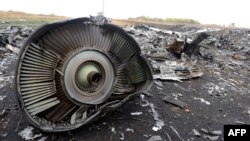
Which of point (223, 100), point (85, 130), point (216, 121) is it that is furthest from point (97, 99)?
point (223, 100)

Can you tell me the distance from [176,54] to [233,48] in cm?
540

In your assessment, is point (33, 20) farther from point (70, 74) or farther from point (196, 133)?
point (196, 133)

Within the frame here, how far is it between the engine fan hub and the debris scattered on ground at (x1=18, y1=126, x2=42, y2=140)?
679mm

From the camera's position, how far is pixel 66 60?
3752 mm

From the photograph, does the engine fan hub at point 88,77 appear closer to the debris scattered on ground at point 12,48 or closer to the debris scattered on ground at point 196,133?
the debris scattered on ground at point 196,133

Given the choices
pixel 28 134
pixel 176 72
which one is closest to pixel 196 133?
pixel 28 134

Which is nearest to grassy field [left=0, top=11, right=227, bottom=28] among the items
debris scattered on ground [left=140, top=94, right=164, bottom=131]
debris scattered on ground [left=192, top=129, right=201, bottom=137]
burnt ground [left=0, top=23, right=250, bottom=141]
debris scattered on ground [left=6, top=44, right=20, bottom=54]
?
debris scattered on ground [left=6, top=44, right=20, bottom=54]

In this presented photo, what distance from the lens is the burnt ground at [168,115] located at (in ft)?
12.6

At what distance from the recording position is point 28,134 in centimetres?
373

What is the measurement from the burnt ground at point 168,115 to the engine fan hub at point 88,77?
0.41 metres

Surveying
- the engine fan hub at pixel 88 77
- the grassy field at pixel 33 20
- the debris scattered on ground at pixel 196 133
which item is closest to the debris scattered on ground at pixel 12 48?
the engine fan hub at pixel 88 77

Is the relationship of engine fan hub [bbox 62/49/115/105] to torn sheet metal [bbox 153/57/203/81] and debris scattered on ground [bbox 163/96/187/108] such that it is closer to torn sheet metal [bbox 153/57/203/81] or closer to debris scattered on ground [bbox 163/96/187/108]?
debris scattered on ground [bbox 163/96/187/108]

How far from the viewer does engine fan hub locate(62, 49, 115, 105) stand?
3.77m

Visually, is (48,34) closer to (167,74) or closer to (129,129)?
(129,129)
